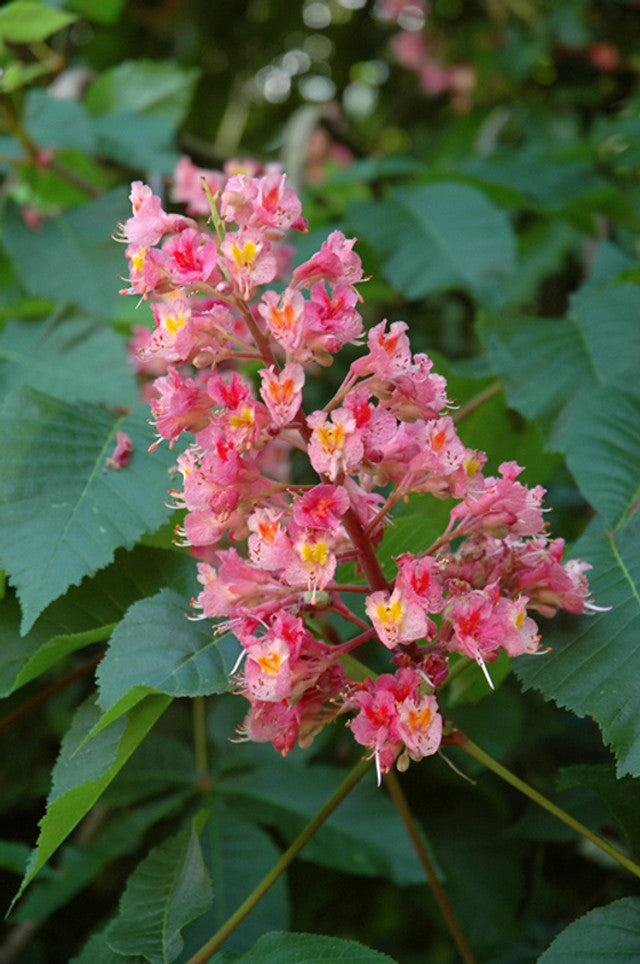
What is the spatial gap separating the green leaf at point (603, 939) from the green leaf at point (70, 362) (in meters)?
1.10

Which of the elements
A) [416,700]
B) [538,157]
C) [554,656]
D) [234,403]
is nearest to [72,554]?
[234,403]

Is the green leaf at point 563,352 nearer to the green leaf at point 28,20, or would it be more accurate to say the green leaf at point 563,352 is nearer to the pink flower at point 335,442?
the pink flower at point 335,442

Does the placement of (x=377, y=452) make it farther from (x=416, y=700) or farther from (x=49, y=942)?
(x=49, y=942)

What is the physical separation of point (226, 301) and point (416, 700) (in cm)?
51

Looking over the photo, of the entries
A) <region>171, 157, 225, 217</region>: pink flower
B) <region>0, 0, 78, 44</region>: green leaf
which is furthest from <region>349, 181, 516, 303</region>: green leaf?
<region>0, 0, 78, 44</region>: green leaf

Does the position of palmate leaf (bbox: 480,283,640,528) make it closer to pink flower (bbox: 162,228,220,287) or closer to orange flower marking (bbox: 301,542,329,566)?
orange flower marking (bbox: 301,542,329,566)

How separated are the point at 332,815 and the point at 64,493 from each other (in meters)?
0.88

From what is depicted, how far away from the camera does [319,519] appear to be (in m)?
0.95

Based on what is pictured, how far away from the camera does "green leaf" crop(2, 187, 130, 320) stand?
1898 mm

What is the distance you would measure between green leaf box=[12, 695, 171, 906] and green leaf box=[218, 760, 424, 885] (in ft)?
Answer: 2.41

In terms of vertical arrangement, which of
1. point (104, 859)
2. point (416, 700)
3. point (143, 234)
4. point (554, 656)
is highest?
point (143, 234)

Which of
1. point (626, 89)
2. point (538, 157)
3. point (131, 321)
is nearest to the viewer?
point (131, 321)

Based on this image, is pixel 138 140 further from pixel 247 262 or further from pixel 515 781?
pixel 515 781

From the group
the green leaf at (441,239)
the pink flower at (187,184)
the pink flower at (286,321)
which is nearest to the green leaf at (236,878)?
the pink flower at (286,321)
